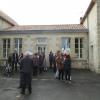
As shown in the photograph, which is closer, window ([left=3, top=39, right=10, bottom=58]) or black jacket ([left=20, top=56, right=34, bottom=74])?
black jacket ([left=20, top=56, right=34, bottom=74])

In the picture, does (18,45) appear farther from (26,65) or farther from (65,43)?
(26,65)

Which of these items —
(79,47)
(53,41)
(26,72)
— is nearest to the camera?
(26,72)

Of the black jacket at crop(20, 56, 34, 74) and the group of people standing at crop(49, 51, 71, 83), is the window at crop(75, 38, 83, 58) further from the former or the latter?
the black jacket at crop(20, 56, 34, 74)

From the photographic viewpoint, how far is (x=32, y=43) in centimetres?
3309

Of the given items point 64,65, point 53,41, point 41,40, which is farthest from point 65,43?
point 64,65

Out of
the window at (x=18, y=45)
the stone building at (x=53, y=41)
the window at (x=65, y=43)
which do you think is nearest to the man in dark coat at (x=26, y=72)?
the stone building at (x=53, y=41)

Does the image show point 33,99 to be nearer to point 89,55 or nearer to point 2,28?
point 89,55

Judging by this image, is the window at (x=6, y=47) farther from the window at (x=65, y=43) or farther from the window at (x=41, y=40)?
the window at (x=65, y=43)

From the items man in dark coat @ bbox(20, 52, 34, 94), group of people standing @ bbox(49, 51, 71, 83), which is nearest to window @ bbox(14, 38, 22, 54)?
group of people standing @ bbox(49, 51, 71, 83)

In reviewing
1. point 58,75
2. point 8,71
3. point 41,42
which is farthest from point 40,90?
point 41,42

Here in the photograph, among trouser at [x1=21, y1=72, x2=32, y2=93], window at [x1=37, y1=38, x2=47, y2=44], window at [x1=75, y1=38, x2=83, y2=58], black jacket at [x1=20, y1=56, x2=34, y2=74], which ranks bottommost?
trouser at [x1=21, y1=72, x2=32, y2=93]

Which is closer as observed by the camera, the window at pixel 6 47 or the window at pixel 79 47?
the window at pixel 79 47

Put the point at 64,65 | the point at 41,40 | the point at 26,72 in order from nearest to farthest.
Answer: the point at 26,72, the point at 64,65, the point at 41,40

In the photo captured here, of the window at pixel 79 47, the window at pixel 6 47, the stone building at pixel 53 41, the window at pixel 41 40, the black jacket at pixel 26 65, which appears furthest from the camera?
Result: the window at pixel 6 47
